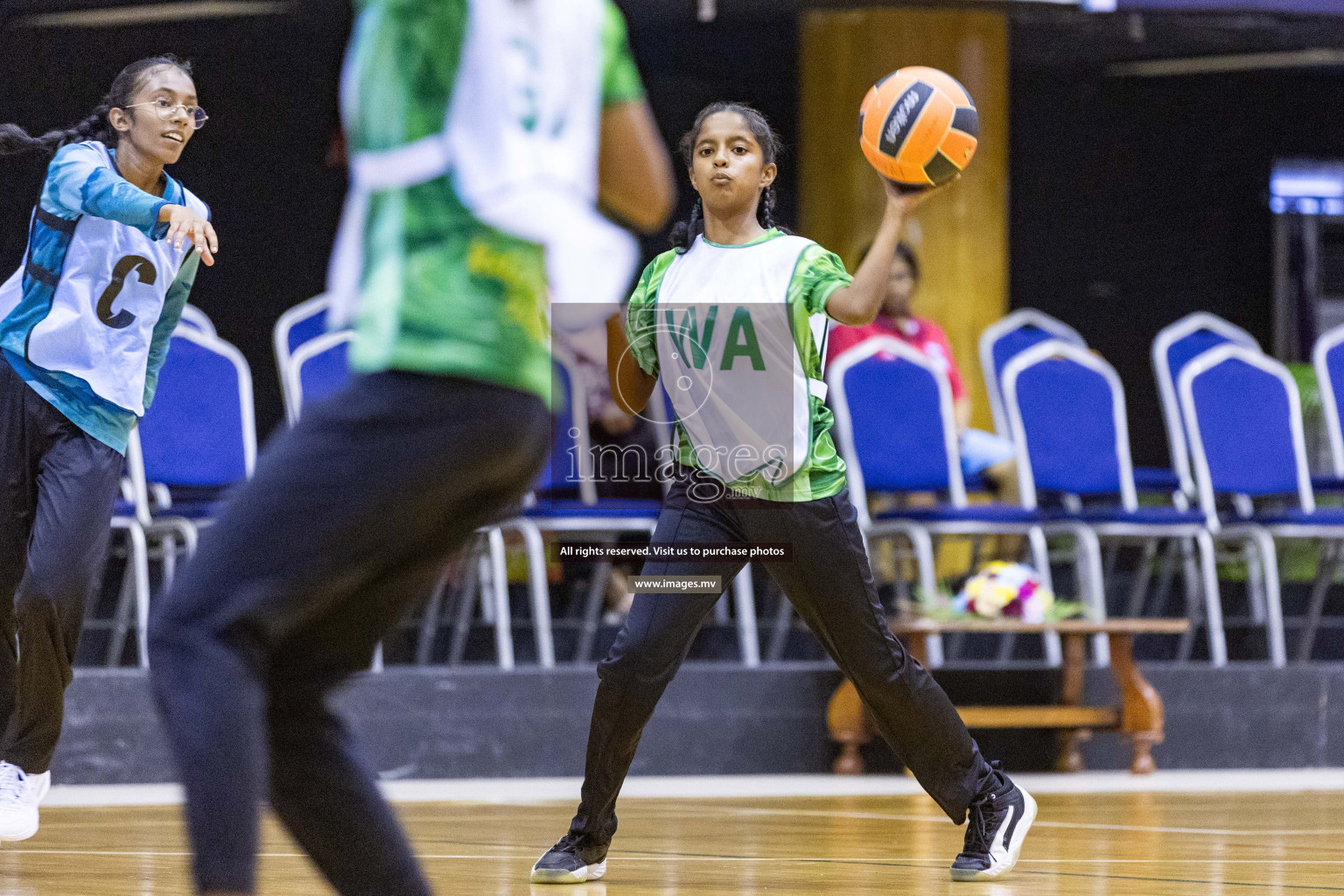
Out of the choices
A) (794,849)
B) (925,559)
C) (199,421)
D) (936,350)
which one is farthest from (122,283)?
(936,350)

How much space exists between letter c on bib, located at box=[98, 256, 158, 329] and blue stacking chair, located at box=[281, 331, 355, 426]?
2.09 metres

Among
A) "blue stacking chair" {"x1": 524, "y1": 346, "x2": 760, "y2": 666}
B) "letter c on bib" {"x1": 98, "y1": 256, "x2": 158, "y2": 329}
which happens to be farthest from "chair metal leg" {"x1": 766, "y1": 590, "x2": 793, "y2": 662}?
"letter c on bib" {"x1": 98, "y1": 256, "x2": 158, "y2": 329}

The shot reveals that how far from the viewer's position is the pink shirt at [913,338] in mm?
7148

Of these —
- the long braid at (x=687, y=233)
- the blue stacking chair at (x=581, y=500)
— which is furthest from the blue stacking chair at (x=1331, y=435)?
the long braid at (x=687, y=233)

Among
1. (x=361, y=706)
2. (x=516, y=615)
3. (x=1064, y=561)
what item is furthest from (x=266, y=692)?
(x=1064, y=561)

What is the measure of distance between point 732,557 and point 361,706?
8.07 ft

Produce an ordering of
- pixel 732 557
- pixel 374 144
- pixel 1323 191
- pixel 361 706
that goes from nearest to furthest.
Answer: pixel 374 144, pixel 732 557, pixel 361 706, pixel 1323 191

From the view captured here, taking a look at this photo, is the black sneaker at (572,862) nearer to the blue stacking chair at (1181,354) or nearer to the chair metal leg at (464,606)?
the chair metal leg at (464,606)

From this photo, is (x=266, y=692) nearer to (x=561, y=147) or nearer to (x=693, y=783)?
(x=561, y=147)

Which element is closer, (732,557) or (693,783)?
(732,557)

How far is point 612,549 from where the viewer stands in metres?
6.95

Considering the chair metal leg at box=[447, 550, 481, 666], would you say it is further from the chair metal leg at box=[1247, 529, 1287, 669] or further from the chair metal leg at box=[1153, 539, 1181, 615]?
the chair metal leg at box=[1247, 529, 1287, 669]

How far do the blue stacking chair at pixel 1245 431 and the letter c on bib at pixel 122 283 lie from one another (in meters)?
4.28

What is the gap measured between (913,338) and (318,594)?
5.63 meters
